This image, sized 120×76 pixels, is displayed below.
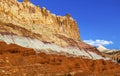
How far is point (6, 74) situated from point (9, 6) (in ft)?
229

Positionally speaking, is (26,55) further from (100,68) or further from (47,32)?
(47,32)

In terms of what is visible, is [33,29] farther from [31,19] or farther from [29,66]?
[29,66]

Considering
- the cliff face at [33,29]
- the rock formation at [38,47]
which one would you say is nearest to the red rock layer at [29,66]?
the rock formation at [38,47]

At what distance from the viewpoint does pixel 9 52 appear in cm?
6450

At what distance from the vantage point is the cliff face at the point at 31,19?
108156 mm

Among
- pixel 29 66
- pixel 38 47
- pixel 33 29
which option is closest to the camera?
pixel 29 66

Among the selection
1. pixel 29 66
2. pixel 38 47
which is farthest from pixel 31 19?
Result: pixel 29 66

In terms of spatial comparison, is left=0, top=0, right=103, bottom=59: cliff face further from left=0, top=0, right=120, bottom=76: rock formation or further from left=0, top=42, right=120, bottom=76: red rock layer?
left=0, top=42, right=120, bottom=76: red rock layer

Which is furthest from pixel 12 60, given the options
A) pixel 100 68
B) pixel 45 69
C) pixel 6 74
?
pixel 100 68

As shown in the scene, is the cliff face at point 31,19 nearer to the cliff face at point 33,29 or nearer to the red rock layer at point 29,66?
the cliff face at point 33,29

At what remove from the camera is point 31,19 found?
408ft

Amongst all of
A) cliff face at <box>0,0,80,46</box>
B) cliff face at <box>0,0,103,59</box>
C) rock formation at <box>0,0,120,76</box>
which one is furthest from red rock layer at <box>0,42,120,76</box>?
cliff face at <box>0,0,80,46</box>

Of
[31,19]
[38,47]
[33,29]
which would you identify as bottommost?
[38,47]

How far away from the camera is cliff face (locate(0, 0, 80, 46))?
108156mm
